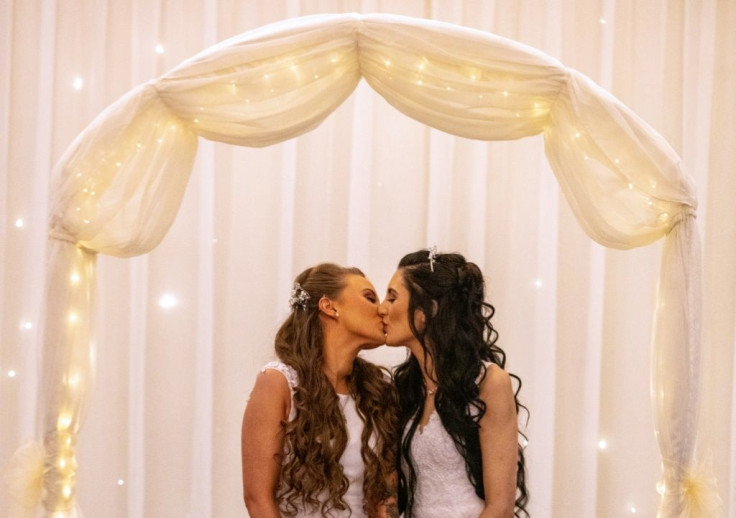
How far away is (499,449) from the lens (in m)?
2.55

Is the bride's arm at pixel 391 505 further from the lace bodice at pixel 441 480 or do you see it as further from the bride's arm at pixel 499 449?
the bride's arm at pixel 499 449

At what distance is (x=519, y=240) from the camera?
3.57 meters

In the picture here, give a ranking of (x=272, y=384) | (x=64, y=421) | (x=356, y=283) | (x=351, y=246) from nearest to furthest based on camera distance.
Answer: (x=64, y=421) < (x=272, y=384) < (x=356, y=283) < (x=351, y=246)

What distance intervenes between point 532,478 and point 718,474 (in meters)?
0.79

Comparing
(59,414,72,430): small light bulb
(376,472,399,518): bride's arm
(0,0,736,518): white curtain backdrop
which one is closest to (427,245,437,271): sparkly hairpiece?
(376,472,399,518): bride's arm

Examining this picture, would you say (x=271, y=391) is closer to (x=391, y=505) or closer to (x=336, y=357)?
(x=336, y=357)

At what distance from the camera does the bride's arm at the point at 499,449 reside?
2537 millimetres

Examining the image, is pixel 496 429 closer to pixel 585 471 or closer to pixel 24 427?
pixel 585 471

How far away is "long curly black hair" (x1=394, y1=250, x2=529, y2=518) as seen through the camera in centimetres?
262

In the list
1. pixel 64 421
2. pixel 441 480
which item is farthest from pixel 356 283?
pixel 64 421

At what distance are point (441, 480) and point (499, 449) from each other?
0.22 meters

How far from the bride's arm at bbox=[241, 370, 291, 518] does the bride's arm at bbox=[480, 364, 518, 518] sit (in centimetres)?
62

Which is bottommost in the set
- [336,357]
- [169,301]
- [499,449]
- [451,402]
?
[499,449]

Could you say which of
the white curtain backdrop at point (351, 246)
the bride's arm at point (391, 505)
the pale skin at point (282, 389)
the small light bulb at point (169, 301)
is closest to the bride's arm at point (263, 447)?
the pale skin at point (282, 389)
